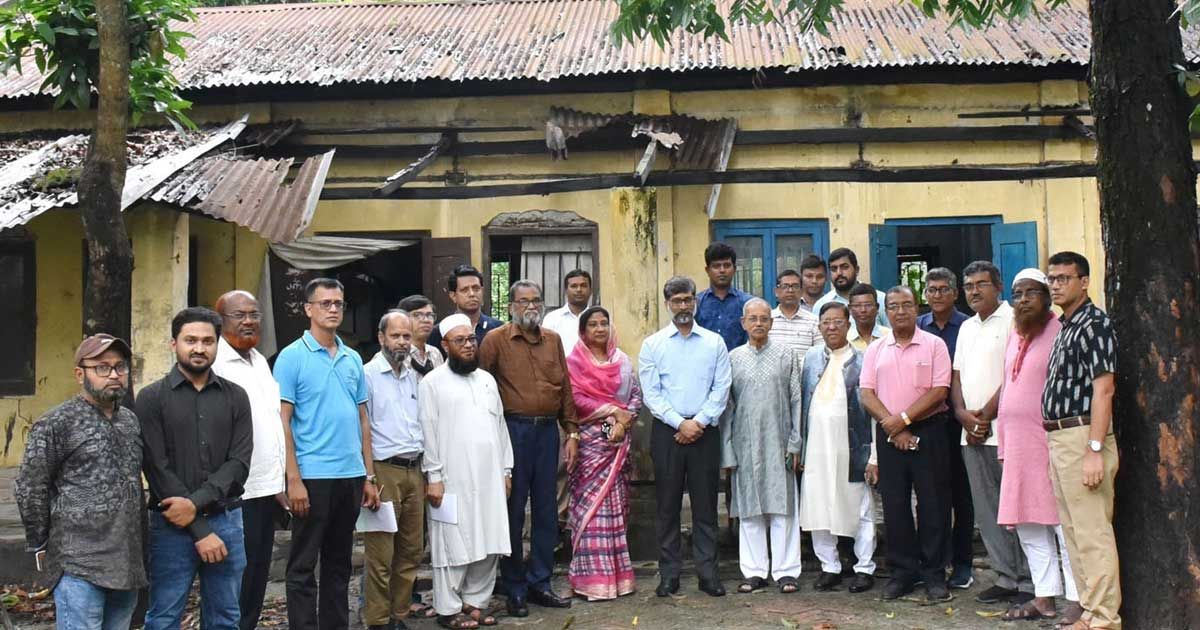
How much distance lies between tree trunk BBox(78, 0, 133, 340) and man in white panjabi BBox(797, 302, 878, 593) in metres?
4.02

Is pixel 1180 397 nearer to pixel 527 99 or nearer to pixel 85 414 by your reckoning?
pixel 85 414

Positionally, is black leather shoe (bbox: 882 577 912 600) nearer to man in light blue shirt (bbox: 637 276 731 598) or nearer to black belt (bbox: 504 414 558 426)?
man in light blue shirt (bbox: 637 276 731 598)

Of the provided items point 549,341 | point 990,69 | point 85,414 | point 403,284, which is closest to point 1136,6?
point 549,341

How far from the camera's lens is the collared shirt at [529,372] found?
6434 millimetres

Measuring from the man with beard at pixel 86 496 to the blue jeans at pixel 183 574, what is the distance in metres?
0.20

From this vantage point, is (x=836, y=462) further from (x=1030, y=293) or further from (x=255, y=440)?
(x=255, y=440)

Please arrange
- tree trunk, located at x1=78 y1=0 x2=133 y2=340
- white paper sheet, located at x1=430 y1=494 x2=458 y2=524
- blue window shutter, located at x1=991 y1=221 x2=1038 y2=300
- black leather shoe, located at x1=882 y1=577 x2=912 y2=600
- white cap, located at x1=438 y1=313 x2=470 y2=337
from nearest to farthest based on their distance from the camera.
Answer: tree trunk, located at x1=78 y1=0 x2=133 y2=340, white paper sheet, located at x1=430 y1=494 x2=458 y2=524, white cap, located at x1=438 y1=313 x2=470 y2=337, black leather shoe, located at x1=882 y1=577 x2=912 y2=600, blue window shutter, located at x1=991 y1=221 x2=1038 y2=300

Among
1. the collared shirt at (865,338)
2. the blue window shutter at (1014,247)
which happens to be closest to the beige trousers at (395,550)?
the collared shirt at (865,338)

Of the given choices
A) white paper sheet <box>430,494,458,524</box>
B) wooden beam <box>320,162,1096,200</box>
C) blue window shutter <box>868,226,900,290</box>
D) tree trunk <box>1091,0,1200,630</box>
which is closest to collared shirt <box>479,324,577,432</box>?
white paper sheet <box>430,494,458,524</box>

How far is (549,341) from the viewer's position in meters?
6.56

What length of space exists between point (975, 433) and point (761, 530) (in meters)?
1.43

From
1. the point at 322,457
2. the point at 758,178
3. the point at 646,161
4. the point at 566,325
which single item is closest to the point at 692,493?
the point at 566,325

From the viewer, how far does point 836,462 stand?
6.64 metres

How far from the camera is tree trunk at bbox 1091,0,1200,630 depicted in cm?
474
